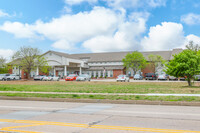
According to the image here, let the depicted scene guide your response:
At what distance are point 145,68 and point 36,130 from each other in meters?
67.7

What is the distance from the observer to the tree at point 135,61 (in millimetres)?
66188

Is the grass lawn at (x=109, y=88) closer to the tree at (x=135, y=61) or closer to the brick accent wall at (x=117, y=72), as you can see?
the tree at (x=135, y=61)

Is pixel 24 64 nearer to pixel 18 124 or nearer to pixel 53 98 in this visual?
pixel 53 98

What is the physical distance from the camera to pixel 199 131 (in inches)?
225

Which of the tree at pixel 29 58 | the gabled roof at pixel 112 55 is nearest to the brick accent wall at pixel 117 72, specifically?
the gabled roof at pixel 112 55

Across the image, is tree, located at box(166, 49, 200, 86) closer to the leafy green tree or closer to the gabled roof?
the gabled roof

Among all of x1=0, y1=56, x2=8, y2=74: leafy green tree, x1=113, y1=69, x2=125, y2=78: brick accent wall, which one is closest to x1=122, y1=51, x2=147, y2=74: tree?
x1=113, y1=69, x2=125, y2=78: brick accent wall

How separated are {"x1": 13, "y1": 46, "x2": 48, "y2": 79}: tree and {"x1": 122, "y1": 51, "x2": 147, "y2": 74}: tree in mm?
26271

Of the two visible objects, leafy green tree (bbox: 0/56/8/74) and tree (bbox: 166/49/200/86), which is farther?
leafy green tree (bbox: 0/56/8/74)

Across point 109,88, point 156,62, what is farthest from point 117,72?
point 109,88

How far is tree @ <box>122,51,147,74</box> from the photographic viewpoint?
66188mm

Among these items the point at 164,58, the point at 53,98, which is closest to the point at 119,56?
the point at 164,58

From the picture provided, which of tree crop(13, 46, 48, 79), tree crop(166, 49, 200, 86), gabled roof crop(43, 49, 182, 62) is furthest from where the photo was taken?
gabled roof crop(43, 49, 182, 62)

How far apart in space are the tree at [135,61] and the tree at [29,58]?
26.3 meters
